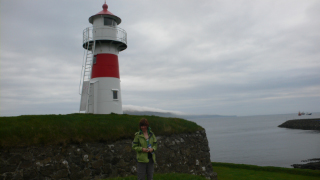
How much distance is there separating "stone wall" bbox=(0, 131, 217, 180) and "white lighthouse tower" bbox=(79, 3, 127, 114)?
7.37 m

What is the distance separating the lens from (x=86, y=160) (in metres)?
9.91

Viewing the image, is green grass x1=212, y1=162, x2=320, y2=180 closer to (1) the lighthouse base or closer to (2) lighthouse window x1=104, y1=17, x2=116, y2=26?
(1) the lighthouse base

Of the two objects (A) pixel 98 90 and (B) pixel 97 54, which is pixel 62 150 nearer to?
(A) pixel 98 90

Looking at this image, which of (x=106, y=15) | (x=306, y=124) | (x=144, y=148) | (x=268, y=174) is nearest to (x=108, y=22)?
(x=106, y=15)

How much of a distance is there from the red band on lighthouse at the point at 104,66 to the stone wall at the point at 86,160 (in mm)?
8222

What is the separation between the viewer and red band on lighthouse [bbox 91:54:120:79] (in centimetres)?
1827

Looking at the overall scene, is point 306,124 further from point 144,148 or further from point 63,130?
point 144,148

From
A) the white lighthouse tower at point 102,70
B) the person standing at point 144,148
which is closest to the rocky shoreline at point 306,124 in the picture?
the white lighthouse tower at point 102,70

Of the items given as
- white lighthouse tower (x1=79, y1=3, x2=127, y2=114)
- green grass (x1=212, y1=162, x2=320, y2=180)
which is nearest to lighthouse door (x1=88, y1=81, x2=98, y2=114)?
white lighthouse tower (x1=79, y1=3, x2=127, y2=114)

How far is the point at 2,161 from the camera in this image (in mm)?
8336

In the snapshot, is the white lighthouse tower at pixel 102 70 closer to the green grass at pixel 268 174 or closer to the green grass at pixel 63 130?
the green grass at pixel 63 130

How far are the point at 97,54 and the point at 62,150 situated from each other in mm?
10665

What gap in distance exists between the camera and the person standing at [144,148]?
6.46 meters

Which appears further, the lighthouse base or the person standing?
the lighthouse base
